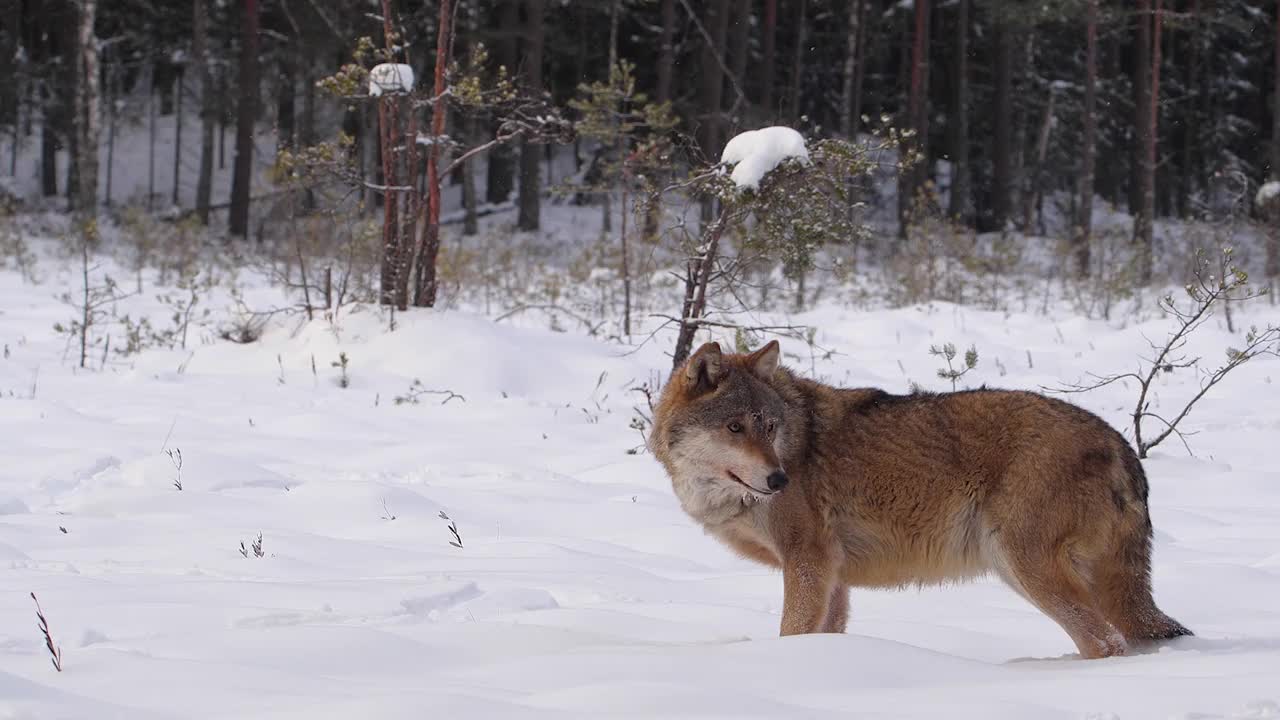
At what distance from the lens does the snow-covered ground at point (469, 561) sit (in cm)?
298

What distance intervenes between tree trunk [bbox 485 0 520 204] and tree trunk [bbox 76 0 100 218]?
9350mm

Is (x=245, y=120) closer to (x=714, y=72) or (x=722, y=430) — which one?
(x=714, y=72)

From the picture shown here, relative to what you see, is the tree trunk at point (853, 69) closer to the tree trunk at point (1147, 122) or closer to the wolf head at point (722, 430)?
the tree trunk at point (1147, 122)

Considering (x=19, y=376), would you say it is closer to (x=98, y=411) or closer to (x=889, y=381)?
(x=98, y=411)

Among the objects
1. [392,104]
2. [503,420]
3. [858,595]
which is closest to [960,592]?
[858,595]

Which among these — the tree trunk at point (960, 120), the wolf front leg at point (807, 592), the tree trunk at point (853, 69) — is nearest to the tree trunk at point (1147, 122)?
the tree trunk at point (960, 120)

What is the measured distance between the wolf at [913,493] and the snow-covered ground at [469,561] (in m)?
0.26

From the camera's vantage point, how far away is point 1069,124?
39438 mm

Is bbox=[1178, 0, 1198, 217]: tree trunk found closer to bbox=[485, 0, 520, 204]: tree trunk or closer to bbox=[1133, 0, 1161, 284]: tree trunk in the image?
bbox=[1133, 0, 1161, 284]: tree trunk

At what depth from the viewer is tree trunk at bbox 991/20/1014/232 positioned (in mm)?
32125

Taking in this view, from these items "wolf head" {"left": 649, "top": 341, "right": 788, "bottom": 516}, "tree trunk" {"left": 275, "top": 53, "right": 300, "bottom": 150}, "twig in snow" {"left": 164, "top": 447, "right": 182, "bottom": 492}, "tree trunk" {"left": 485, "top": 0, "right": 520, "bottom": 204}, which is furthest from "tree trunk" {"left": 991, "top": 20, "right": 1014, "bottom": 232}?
"wolf head" {"left": 649, "top": 341, "right": 788, "bottom": 516}

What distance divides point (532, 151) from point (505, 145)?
4913mm

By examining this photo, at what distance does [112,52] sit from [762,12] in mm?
26823

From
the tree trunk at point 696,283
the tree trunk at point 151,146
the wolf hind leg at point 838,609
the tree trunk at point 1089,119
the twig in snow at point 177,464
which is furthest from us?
the tree trunk at point 151,146
